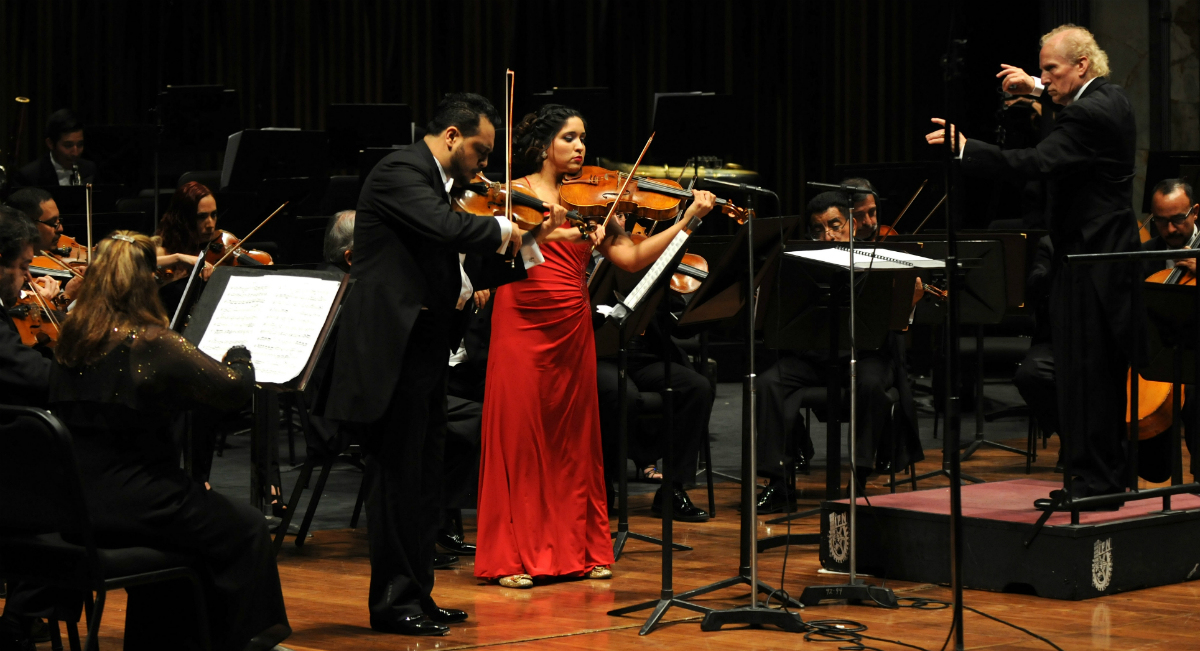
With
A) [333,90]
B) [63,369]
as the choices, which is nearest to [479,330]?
[63,369]

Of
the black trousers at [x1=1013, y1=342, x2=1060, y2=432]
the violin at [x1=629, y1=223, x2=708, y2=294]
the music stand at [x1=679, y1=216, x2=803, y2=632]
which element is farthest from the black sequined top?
the black trousers at [x1=1013, y1=342, x2=1060, y2=432]

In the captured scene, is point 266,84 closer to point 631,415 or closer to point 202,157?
point 202,157

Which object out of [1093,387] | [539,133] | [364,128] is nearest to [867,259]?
[1093,387]

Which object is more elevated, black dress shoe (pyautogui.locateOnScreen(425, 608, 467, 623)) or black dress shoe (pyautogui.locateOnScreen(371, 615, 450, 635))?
black dress shoe (pyautogui.locateOnScreen(371, 615, 450, 635))

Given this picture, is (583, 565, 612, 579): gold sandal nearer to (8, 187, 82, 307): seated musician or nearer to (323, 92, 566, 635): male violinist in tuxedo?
(323, 92, 566, 635): male violinist in tuxedo

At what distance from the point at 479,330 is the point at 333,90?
4.94 metres

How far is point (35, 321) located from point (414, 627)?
6.37 ft

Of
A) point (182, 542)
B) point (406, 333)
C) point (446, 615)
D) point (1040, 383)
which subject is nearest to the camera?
point (182, 542)

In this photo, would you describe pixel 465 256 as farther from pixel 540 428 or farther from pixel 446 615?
pixel 446 615

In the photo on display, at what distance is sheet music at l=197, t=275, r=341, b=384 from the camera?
3885mm

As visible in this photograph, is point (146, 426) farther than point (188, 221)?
No

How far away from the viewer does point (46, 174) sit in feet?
23.6

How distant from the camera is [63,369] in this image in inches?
121

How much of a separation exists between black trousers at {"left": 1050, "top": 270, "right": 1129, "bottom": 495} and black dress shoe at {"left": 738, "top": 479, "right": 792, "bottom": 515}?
1.47m
